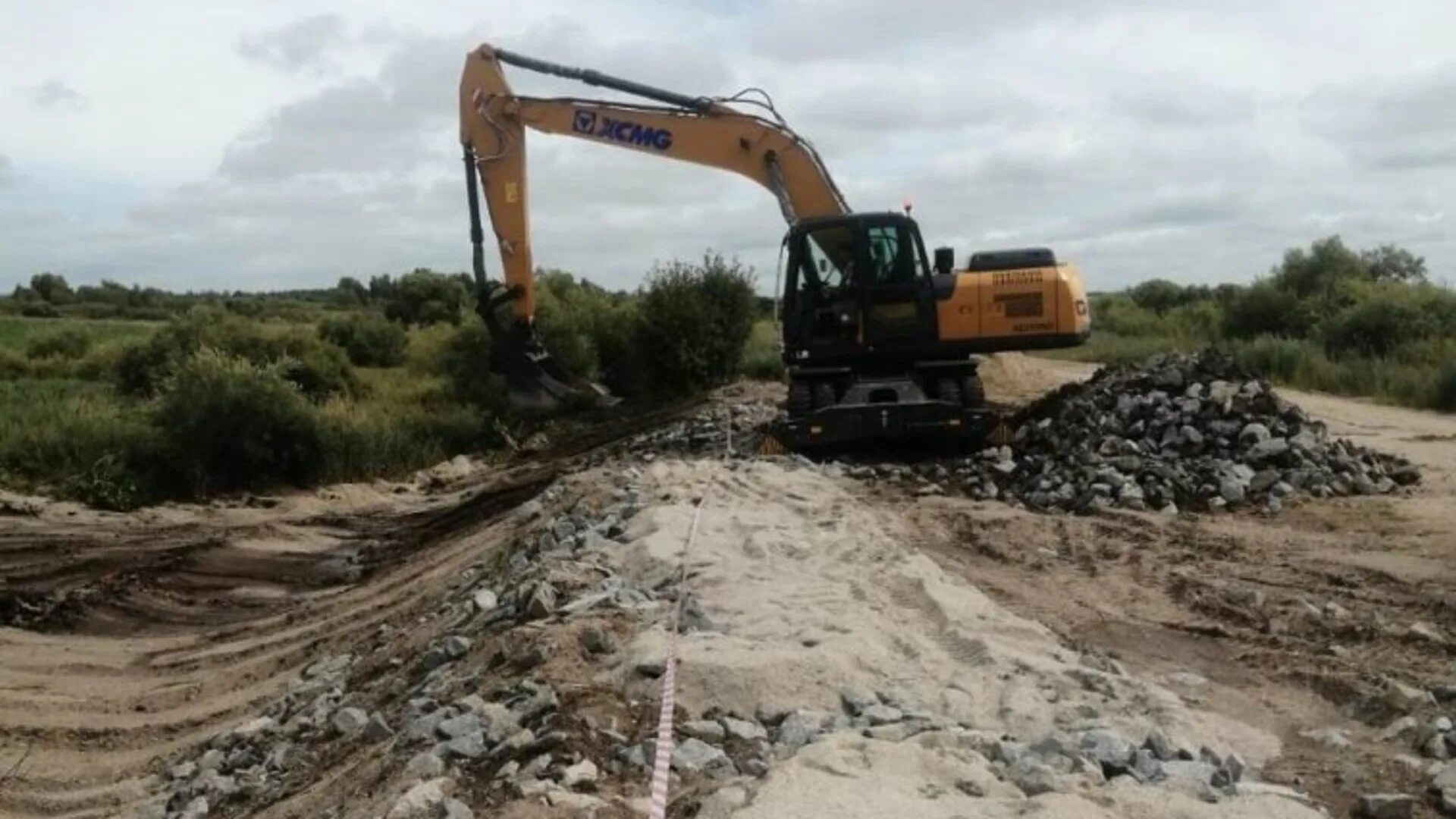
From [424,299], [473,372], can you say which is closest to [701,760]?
[473,372]

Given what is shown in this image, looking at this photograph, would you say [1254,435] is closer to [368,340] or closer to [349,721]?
[349,721]

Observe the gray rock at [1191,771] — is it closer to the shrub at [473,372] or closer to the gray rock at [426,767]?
the gray rock at [426,767]

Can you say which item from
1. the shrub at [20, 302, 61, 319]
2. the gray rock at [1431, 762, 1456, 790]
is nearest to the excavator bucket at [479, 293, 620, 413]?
the gray rock at [1431, 762, 1456, 790]

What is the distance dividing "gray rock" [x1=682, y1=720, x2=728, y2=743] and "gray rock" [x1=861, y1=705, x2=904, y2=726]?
65 centimetres

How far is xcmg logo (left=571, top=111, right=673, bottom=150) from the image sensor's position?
18141 mm

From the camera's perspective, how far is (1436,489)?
12.7 meters

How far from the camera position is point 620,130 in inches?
723

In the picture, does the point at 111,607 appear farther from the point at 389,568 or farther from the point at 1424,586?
the point at 1424,586

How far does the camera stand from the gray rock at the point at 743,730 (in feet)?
19.7

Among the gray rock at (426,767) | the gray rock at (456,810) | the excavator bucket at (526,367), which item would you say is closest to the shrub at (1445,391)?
the excavator bucket at (526,367)

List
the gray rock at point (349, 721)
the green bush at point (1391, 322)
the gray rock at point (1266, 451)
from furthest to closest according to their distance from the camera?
the green bush at point (1391, 322), the gray rock at point (1266, 451), the gray rock at point (349, 721)

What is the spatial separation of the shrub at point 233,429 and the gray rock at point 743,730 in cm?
1530

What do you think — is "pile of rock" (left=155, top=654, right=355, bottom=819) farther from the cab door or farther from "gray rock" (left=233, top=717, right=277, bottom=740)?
the cab door

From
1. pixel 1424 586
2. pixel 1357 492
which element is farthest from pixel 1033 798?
pixel 1357 492
